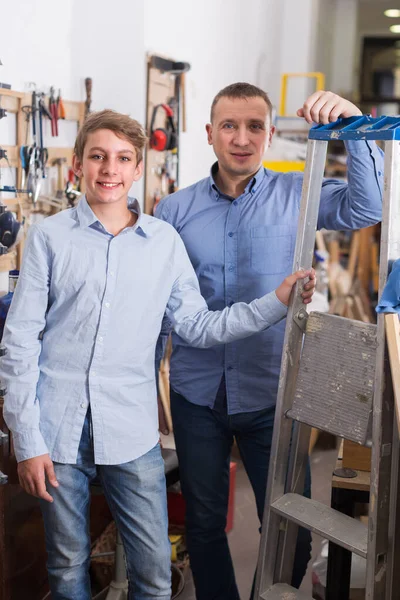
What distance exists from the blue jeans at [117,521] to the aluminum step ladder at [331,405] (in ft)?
0.94

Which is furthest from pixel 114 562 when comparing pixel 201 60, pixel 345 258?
pixel 345 258

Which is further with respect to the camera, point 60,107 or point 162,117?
point 162,117

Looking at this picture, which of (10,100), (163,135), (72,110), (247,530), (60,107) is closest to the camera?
(10,100)

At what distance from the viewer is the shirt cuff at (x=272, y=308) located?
6.52 ft

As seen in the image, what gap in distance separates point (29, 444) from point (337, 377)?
77cm

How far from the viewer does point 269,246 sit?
2.21 meters

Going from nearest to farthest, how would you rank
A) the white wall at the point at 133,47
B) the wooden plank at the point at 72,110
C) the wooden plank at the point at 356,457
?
the wooden plank at the point at 356,457
the white wall at the point at 133,47
the wooden plank at the point at 72,110

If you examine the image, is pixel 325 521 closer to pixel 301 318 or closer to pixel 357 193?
pixel 301 318

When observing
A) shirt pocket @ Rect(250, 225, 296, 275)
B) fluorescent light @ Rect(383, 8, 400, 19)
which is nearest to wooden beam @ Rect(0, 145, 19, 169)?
shirt pocket @ Rect(250, 225, 296, 275)

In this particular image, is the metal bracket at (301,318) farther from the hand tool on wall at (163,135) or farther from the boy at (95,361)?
the hand tool on wall at (163,135)

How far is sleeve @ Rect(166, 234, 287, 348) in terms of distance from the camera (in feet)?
Answer: 6.57

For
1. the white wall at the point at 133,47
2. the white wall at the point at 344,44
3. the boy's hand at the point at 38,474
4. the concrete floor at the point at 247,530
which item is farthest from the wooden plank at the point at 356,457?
the white wall at the point at 344,44

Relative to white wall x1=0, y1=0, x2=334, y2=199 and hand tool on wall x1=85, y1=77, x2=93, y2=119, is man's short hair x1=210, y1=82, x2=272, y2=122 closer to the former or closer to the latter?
white wall x1=0, y1=0, x2=334, y2=199

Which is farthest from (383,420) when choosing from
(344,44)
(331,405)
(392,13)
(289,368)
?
(392,13)
